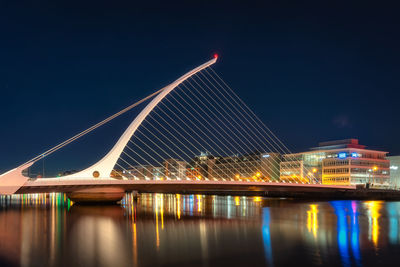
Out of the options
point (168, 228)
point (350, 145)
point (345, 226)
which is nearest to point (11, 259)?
point (168, 228)

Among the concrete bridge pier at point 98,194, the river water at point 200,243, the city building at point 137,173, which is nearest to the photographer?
the river water at point 200,243

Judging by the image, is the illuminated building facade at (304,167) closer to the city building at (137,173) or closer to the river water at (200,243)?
the city building at (137,173)

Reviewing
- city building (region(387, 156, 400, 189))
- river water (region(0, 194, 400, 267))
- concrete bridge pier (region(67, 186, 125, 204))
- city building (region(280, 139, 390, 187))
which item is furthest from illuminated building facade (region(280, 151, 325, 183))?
river water (region(0, 194, 400, 267))

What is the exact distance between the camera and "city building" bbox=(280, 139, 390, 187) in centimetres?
7375

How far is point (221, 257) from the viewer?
12.5 meters

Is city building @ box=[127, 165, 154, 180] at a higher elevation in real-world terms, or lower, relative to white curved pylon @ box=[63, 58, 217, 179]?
lower

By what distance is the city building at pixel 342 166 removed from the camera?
7375 cm

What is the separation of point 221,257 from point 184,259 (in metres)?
1.21

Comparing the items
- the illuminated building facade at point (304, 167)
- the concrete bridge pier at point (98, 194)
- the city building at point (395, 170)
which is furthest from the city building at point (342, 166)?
the concrete bridge pier at point (98, 194)

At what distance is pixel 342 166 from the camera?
7450cm

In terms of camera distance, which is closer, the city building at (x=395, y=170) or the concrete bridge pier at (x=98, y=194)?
the concrete bridge pier at (x=98, y=194)

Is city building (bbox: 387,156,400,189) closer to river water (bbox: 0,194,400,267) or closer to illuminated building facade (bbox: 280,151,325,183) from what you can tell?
illuminated building facade (bbox: 280,151,325,183)

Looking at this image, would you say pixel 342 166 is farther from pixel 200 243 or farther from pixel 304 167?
pixel 200 243

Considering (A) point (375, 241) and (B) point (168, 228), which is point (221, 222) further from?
(A) point (375, 241)
